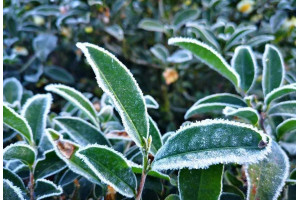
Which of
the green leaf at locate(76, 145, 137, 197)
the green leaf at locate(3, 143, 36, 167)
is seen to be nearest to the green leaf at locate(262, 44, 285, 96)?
the green leaf at locate(76, 145, 137, 197)

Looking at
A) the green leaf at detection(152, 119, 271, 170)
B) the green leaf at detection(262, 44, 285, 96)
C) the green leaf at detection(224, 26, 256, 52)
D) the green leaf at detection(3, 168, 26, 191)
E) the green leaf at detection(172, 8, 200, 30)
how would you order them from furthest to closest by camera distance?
the green leaf at detection(172, 8, 200, 30), the green leaf at detection(224, 26, 256, 52), the green leaf at detection(262, 44, 285, 96), the green leaf at detection(3, 168, 26, 191), the green leaf at detection(152, 119, 271, 170)

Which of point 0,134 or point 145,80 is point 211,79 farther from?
point 0,134

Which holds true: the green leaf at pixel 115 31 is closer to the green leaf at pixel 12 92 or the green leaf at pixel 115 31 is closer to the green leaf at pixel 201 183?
the green leaf at pixel 12 92

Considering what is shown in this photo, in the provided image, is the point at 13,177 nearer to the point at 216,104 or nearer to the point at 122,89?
the point at 122,89

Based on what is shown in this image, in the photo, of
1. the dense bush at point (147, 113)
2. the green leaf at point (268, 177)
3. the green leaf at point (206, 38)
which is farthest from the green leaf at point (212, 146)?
the green leaf at point (206, 38)

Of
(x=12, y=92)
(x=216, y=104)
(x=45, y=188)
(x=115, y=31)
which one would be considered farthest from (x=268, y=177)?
(x=115, y=31)

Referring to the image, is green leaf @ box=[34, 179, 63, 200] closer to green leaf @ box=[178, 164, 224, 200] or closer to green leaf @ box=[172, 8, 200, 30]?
green leaf @ box=[178, 164, 224, 200]

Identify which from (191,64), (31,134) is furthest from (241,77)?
(191,64)
